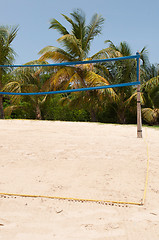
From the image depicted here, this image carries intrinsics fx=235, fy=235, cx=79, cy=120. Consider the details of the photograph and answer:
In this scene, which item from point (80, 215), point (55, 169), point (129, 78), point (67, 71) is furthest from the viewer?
point (129, 78)

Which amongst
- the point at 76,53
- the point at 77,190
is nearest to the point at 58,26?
the point at 76,53

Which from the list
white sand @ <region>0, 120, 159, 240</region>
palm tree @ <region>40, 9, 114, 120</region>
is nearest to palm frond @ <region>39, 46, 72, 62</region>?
palm tree @ <region>40, 9, 114, 120</region>

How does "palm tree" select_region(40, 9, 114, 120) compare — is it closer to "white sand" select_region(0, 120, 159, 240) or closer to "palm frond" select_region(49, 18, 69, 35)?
"palm frond" select_region(49, 18, 69, 35)

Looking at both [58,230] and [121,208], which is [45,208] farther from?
[121,208]

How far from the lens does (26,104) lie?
1369 centimetres

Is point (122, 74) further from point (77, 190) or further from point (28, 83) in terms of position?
point (77, 190)

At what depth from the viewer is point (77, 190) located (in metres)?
1.67

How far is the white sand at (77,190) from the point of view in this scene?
1193 mm

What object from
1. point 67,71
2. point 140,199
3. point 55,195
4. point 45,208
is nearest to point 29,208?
point 45,208

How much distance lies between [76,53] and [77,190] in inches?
377

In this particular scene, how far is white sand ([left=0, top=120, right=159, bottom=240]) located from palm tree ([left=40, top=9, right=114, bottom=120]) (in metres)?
7.11

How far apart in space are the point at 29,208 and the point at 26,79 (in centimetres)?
1095

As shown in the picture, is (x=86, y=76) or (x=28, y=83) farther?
(x=28, y=83)

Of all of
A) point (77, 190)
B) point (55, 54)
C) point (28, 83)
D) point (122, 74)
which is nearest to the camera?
point (77, 190)
